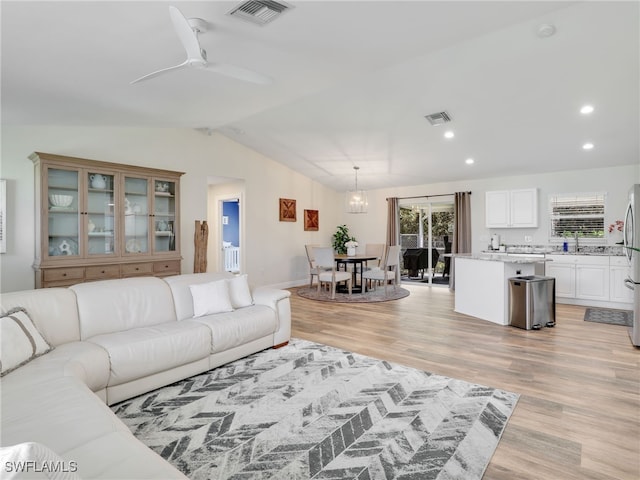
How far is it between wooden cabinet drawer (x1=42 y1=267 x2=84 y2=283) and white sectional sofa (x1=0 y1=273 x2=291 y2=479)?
5.15ft

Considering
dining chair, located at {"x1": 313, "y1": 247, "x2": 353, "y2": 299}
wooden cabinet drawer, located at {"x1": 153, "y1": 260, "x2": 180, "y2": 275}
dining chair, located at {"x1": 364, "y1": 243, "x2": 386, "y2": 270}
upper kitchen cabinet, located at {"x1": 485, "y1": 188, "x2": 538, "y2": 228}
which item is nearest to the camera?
wooden cabinet drawer, located at {"x1": 153, "y1": 260, "x2": 180, "y2": 275}

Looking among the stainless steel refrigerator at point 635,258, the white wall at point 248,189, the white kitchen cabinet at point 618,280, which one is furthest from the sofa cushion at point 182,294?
the white kitchen cabinet at point 618,280

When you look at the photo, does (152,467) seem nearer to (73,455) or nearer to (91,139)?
(73,455)

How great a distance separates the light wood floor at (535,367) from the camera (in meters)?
1.93

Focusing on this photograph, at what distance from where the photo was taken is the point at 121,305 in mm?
3012

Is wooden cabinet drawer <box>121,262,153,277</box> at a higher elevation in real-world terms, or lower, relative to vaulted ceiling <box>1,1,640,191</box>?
lower

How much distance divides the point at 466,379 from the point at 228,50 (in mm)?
3456

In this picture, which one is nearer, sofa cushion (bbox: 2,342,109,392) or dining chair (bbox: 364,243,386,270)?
sofa cushion (bbox: 2,342,109,392)

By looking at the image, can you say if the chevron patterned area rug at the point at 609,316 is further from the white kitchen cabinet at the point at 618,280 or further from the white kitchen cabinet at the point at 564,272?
the white kitchen cabinet at the point at 564,272

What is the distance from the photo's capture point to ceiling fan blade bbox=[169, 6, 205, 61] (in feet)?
6.63

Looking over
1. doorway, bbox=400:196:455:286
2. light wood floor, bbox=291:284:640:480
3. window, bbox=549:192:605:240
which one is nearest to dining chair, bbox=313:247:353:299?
light wood floor, bbox=291:284:640:480

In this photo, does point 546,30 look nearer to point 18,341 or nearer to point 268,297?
point 268,297

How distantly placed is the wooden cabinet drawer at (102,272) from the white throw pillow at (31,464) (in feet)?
13.9

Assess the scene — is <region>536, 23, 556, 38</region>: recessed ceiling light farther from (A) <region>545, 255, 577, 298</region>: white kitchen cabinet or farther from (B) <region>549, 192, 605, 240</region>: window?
(B) <region>549, 192, 605, 240</region>: window
